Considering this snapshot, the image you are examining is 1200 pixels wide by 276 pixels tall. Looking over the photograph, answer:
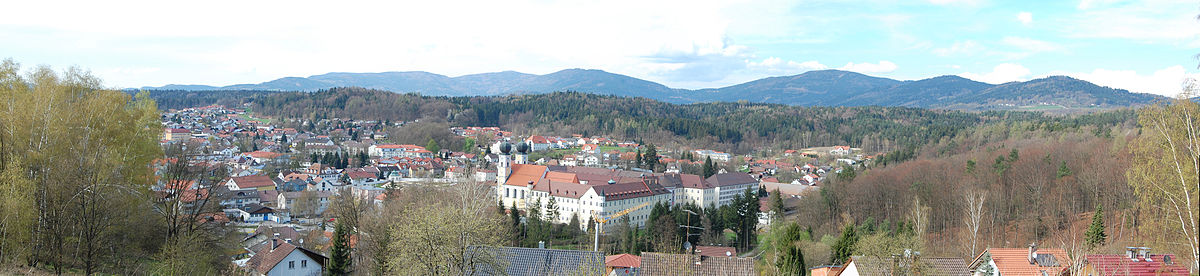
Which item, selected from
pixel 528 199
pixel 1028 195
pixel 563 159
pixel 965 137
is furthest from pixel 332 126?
pixel 1028 195

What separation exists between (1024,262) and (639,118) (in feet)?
397

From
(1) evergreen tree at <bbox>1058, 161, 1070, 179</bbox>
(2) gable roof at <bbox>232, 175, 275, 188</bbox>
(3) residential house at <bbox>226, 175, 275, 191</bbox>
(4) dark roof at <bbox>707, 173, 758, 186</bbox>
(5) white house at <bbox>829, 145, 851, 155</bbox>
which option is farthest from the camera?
(5) white house at <bbox>829, 145, 851, 155</bbox>

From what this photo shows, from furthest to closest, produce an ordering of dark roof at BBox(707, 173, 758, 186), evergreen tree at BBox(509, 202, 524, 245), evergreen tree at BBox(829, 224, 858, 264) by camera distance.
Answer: dark roof at BBox(707, 173, 758, 186)
evergreen tree at BBox(509, 202, 524, 245)
evergreen tree at BBox(829, 224, 858, 264)

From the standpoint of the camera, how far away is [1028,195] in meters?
38.0

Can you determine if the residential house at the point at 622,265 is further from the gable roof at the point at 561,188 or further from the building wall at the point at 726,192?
the building wall at the point at 726,192

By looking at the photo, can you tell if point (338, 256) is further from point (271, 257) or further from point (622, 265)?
point (622, 265)

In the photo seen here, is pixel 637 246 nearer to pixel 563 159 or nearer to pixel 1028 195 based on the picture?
pixel 1028 195

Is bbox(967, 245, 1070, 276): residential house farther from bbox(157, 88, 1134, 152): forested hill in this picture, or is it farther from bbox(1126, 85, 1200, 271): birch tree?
bbox(157, 88, 1134, 152): forested hill

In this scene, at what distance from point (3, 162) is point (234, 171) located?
58.9 m

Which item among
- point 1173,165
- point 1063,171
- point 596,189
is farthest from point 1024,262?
point 596,189

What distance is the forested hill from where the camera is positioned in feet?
406

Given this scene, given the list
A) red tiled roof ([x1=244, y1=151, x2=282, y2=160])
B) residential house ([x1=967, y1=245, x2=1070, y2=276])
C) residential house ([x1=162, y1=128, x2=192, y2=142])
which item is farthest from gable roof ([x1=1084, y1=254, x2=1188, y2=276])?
residential house ([x1=162, y1=128, x2=192, y2=142])

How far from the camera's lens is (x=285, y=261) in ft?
80.0

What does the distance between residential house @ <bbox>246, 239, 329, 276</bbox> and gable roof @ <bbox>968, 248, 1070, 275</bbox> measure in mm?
21673
